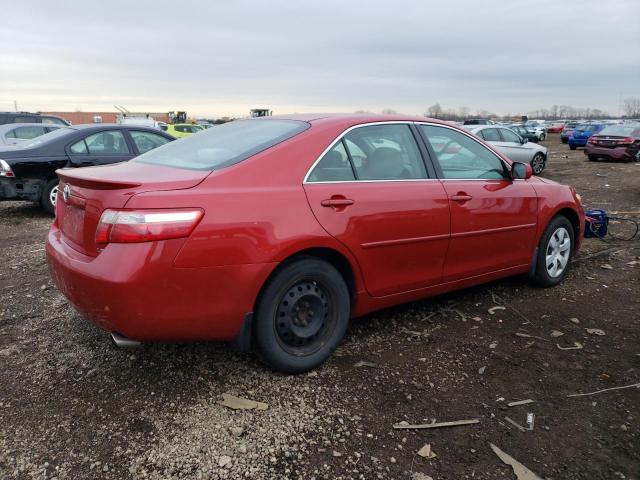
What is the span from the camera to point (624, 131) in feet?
63.8

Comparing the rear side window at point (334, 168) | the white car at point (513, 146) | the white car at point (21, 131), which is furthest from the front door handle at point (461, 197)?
the white car at point (513, 146)

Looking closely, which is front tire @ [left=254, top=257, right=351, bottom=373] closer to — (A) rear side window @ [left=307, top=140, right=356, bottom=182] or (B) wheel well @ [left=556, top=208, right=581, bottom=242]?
(A) rear side window @ [left=307, top=140, right=356, bottom=182]

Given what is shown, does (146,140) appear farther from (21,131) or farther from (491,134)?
(491,134)

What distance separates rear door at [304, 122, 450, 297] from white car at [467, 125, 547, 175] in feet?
41.0

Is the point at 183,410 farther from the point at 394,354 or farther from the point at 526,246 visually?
the point at 526,246

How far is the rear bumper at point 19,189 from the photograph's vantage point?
25.3ft

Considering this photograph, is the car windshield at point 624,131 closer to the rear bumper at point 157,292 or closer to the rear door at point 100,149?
the rear door at point 100,149

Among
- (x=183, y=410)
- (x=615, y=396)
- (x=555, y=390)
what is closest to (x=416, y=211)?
(x=555, y=390)

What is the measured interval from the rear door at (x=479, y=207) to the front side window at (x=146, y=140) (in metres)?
6.05

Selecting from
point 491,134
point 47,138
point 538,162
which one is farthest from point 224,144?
point 538,162

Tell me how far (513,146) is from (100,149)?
1200 centimetres

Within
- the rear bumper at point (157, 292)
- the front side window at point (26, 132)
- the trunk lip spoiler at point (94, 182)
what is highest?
the front side window at point (26, 132)

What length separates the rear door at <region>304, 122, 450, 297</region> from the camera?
3.19 metres

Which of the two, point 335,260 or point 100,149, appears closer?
point 335,260
